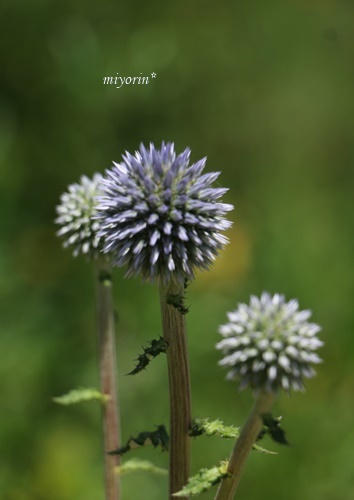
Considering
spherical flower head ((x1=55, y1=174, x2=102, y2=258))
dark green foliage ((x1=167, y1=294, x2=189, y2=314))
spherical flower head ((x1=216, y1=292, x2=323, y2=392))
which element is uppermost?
spherical flower head ((x1=55, y1=174, x2=102, y2=258))

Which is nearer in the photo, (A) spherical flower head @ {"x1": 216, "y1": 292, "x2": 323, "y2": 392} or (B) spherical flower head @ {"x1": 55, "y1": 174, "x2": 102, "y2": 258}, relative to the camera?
(A) spherical flower head @ {"x1": 216, "y1": 292, "x2": 323, "y2": 392}

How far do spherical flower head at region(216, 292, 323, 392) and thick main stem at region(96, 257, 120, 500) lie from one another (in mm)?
507

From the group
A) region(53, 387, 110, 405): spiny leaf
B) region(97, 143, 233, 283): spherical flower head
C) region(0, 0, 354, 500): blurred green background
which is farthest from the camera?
region(0, 0, 354, 500): blurred green background

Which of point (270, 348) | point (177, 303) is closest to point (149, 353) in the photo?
point (177, 303)

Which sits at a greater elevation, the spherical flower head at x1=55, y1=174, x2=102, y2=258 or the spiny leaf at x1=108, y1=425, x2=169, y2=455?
the spherical flower head at x1=55, y1=174, x2=102, y2=258

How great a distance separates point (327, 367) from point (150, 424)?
3.30 ft

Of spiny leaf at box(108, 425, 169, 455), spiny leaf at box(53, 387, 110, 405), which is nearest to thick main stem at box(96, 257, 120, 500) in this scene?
spiny leaf at box(53, 387, 110, 405)

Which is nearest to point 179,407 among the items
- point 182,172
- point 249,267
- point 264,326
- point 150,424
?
point 264,326

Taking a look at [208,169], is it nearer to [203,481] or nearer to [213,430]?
[213,430]

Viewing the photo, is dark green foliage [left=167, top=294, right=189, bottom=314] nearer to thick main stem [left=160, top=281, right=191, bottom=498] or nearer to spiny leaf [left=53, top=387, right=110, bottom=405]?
thick main stem [left=160, top=281, right=191, bottom=498]

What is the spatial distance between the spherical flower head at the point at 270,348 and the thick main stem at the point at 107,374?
51 cm

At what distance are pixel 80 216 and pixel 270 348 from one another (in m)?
0.88

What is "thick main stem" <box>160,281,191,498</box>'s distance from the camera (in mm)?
1319

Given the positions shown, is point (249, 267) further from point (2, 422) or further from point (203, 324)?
point (2, 422)
